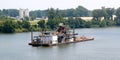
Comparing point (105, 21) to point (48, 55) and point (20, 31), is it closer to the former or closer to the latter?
point (20, 31)

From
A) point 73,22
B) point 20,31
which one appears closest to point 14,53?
point 20,31

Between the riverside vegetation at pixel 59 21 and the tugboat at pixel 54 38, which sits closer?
the tugboat at pixel 54 38

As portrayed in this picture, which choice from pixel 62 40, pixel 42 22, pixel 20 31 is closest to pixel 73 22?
pixel 42 22

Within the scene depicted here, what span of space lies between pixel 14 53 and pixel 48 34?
7979 millimetres

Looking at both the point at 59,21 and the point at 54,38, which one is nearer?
the point at 54,38

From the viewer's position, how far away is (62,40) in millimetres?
41625

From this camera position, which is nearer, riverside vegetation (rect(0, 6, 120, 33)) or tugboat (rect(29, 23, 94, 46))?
tugboat (rect(29, 23, 94, 46))

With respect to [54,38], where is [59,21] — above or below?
above

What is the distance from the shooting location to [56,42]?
40.2 m

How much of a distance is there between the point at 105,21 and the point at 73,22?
10.2 m

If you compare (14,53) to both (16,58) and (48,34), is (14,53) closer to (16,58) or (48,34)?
(16,58)

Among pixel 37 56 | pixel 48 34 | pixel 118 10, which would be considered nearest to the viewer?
pixel 37 56

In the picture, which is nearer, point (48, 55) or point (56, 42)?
point (48, 55)

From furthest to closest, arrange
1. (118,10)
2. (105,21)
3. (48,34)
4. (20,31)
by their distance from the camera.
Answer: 1. (118,10)
2. (105,21)
3. (20,31)
4. (48,34)
